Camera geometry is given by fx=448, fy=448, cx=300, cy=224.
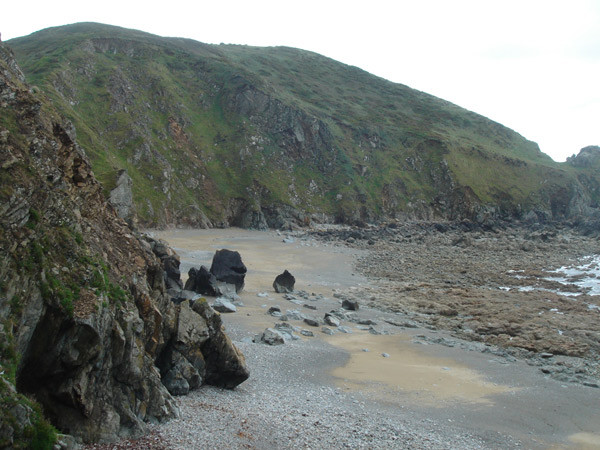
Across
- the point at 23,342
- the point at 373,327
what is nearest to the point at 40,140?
the point at 23,342

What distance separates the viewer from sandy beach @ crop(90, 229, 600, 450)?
10.8m

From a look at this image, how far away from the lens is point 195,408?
11227 millimetres

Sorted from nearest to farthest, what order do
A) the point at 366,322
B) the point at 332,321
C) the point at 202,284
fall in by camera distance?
the point at 332,321, the point at 366,322, the point at 202,284

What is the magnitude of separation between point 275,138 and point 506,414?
7804 cm

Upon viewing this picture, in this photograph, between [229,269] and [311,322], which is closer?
[311,322]

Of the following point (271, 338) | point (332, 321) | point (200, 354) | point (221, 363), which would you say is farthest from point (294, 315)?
point (200, 354)

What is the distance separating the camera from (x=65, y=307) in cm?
838

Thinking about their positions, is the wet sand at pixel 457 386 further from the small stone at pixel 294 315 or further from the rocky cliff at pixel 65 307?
the rocky cliff at pixel 65 307

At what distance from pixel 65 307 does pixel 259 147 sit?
7687 cm

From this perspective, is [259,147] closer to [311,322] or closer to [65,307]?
[311,322]

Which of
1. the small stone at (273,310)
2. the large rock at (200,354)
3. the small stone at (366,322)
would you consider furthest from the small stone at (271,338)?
the small stone at (366,322)

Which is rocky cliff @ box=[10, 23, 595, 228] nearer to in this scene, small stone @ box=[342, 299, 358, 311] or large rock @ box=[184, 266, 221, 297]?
large rock @ box=[184, 266, 221, 297]

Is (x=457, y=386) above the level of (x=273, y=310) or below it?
above

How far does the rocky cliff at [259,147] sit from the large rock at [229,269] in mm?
30323
